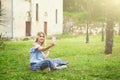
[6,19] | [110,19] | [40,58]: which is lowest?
[40,58]

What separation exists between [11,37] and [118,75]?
29684mm

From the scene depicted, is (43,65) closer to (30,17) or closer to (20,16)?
(20,16)

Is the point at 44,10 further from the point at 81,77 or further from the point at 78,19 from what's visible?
the point at 81,77

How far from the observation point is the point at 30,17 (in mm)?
46031

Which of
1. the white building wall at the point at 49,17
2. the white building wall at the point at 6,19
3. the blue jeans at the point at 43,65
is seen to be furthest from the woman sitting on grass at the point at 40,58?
the white building wall at the point at 49,17

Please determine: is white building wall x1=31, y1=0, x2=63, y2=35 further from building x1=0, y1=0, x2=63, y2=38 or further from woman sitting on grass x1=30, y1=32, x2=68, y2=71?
woman sitting on grass x1=30, y1=32, x2=68, y2=71

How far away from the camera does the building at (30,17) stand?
137 feet

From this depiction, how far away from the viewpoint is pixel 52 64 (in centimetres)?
1381

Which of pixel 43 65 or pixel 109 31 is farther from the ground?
pixel 109 31

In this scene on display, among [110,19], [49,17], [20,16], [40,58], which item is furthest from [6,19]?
[40,58]

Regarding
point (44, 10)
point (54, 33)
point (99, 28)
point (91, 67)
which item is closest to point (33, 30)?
point (44, 10)

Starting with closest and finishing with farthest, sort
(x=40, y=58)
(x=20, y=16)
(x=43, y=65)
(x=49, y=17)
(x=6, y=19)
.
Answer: (x=43, y=65), (x=40, y=58), (x=6, y=19), (x=20, y=16), (x=49, y=17)

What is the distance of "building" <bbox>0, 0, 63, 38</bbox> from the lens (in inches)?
1640

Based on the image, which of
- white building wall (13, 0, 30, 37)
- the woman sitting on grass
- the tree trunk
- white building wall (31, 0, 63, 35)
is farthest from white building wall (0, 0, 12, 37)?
the woman sitting on grass
